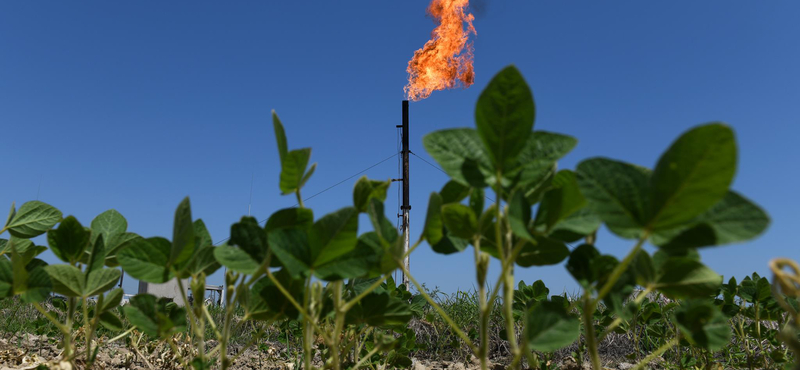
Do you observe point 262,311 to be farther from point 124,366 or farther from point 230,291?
point 124,366

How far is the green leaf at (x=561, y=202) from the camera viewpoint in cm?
58

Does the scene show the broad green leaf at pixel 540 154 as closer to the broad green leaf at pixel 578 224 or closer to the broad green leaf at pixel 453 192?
the broad green leaf at pixel 578 224

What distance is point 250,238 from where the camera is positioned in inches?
28.4

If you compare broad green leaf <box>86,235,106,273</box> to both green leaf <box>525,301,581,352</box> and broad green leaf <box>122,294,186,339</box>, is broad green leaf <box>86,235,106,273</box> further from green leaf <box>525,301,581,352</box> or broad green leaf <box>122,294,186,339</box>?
green leaf <box>525,301,581,352</box>

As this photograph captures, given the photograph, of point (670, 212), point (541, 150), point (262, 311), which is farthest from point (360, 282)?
point (670, 212)

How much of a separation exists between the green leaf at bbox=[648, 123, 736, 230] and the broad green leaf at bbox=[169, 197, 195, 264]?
59 centimetres

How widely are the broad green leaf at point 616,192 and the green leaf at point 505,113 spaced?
0.25 ft

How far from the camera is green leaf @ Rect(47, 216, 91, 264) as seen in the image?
37.3 inches

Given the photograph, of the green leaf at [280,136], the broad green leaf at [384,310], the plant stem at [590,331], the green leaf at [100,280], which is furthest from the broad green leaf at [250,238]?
the plant stem at [590,331]

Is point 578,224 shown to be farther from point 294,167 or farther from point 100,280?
point 100,280

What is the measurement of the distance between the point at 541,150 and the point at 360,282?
0.80 m

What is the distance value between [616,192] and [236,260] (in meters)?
0.51

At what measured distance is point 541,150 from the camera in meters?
0.61

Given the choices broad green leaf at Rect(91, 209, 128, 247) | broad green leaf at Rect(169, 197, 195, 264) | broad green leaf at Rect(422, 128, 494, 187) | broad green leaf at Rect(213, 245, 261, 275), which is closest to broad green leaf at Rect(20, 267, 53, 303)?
broad green leaf at Rect(91, 209, 128, 247)
